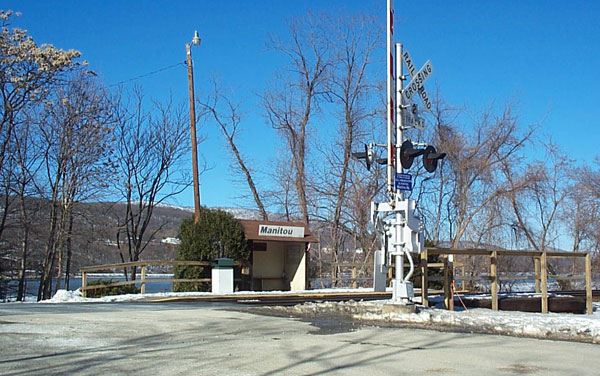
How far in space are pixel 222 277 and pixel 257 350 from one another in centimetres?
1420

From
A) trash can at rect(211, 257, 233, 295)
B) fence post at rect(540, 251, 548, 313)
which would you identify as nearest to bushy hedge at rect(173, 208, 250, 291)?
trash can at rect(211, 257, 233, 295)

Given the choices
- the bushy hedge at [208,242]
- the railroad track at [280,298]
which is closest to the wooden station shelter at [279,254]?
the bushy hedge at [208,242]

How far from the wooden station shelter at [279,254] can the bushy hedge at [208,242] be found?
0.71 metres

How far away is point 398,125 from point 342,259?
2698 centimetres

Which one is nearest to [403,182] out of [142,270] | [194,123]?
[142,270]

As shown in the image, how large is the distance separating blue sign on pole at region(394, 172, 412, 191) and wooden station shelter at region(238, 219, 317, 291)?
1289 cm

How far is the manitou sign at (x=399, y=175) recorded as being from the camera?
12836 millimetres

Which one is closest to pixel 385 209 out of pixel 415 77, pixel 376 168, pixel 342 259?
pixel 415 77

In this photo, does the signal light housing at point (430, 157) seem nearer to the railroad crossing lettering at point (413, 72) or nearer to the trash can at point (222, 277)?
the railroad crossing lettering at point (413, 72)

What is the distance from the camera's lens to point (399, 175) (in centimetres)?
1295

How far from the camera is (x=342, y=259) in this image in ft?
131

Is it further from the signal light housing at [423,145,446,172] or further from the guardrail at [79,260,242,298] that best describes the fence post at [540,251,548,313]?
the guardrail at [79,260,242,298]

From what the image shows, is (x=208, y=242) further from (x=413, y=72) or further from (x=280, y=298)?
(x=413, y=72)

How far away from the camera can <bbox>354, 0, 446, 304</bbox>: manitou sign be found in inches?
505
